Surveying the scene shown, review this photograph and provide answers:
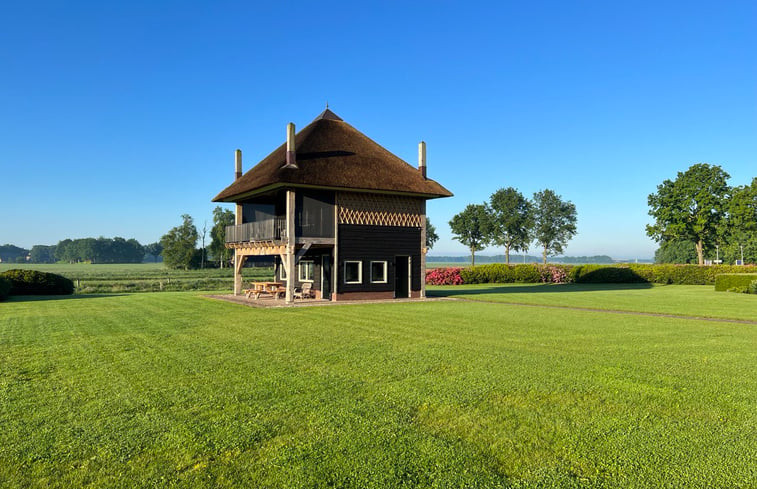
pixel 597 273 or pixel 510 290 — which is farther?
pixel 597 273

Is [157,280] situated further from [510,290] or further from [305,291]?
[510,290]

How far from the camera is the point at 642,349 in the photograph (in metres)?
10.1

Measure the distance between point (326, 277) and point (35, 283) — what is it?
18019mm

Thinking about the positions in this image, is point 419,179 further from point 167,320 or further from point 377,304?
point 167,320

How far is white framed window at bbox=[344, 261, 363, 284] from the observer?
76.6ft

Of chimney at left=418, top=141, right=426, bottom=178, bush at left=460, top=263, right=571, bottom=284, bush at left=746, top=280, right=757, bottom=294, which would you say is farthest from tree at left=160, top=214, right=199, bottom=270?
bush at left=746, top=280, right=757, bottom=294

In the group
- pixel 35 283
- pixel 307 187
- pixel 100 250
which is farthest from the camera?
pixel 100 250

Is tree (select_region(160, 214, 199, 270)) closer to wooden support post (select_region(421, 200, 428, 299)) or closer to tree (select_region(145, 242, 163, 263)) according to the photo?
wooden support post (select_region(421, 200, 428, 299))

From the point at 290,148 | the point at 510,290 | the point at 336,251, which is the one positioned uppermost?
the point at 290,148

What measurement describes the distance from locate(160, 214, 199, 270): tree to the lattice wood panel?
197 feet

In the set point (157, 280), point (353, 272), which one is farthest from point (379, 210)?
point (157, 280)

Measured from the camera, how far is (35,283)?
2942cm

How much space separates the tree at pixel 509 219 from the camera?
72750 mm

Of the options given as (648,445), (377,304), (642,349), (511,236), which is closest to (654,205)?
(511,236)
